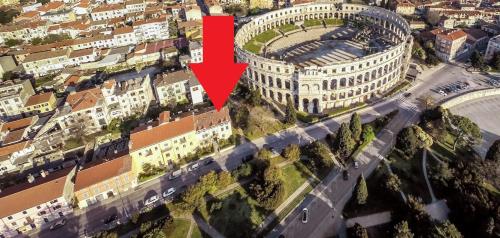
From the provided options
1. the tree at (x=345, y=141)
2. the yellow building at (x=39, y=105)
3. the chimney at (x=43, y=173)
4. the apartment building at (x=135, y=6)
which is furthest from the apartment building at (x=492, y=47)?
the apartment building at (x=135, y=6)

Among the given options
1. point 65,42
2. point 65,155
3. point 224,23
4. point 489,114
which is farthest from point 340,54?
point 65,42

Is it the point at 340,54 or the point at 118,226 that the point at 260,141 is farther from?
the point at 340,54

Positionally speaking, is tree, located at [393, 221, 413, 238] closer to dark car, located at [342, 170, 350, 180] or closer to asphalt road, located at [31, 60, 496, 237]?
asphalt road, located at [31, 60, 496, 237]

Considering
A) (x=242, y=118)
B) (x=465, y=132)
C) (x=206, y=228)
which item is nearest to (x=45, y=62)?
(x=242, y=118)

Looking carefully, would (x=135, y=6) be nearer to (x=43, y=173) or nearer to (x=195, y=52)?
(x=195, y=52)

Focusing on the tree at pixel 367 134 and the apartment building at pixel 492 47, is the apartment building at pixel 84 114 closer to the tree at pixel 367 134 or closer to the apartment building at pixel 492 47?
the tree at pixel 367 134

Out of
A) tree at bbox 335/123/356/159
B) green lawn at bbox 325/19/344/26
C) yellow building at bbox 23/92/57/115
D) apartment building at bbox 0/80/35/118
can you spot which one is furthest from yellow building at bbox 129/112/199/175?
green lawn at bbox 325/19/344/26
